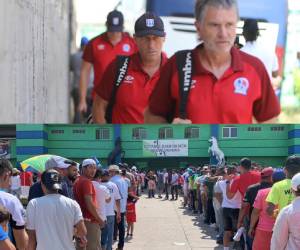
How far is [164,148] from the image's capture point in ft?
30.3

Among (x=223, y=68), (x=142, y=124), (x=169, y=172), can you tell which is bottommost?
(x=169, y=172)

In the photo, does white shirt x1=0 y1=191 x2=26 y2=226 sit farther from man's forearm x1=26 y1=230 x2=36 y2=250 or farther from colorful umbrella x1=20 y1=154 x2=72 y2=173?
colorful umbrella x1=20 y1=154 x2=72 y2=173

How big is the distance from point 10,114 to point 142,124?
1605mm

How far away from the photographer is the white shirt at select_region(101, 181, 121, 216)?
651 cm

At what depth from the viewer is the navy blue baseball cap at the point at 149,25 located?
24.2 feet

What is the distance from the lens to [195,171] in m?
12.3

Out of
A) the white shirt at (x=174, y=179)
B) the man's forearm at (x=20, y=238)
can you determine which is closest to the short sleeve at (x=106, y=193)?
the man's forearm at (x=20, y=238)

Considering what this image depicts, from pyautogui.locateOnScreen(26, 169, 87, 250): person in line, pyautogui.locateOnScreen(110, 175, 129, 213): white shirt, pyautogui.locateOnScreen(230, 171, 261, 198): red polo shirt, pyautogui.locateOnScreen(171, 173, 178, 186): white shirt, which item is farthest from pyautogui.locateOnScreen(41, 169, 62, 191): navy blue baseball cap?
pyautogui.locateOnScreen(171, 173, 178, 186): white shirt

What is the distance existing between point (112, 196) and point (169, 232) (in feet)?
9.66

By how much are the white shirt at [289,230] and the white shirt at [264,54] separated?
3.96 m

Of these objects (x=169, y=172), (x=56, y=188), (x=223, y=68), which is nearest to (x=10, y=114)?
(x=223, y=68)

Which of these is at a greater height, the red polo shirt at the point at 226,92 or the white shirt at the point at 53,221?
the red polo shirt at the point at 226,92

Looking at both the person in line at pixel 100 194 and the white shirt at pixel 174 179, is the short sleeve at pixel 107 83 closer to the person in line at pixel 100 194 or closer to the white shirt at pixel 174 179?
the person in line at pixel 100 194

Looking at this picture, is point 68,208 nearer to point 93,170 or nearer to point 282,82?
point 93,170
